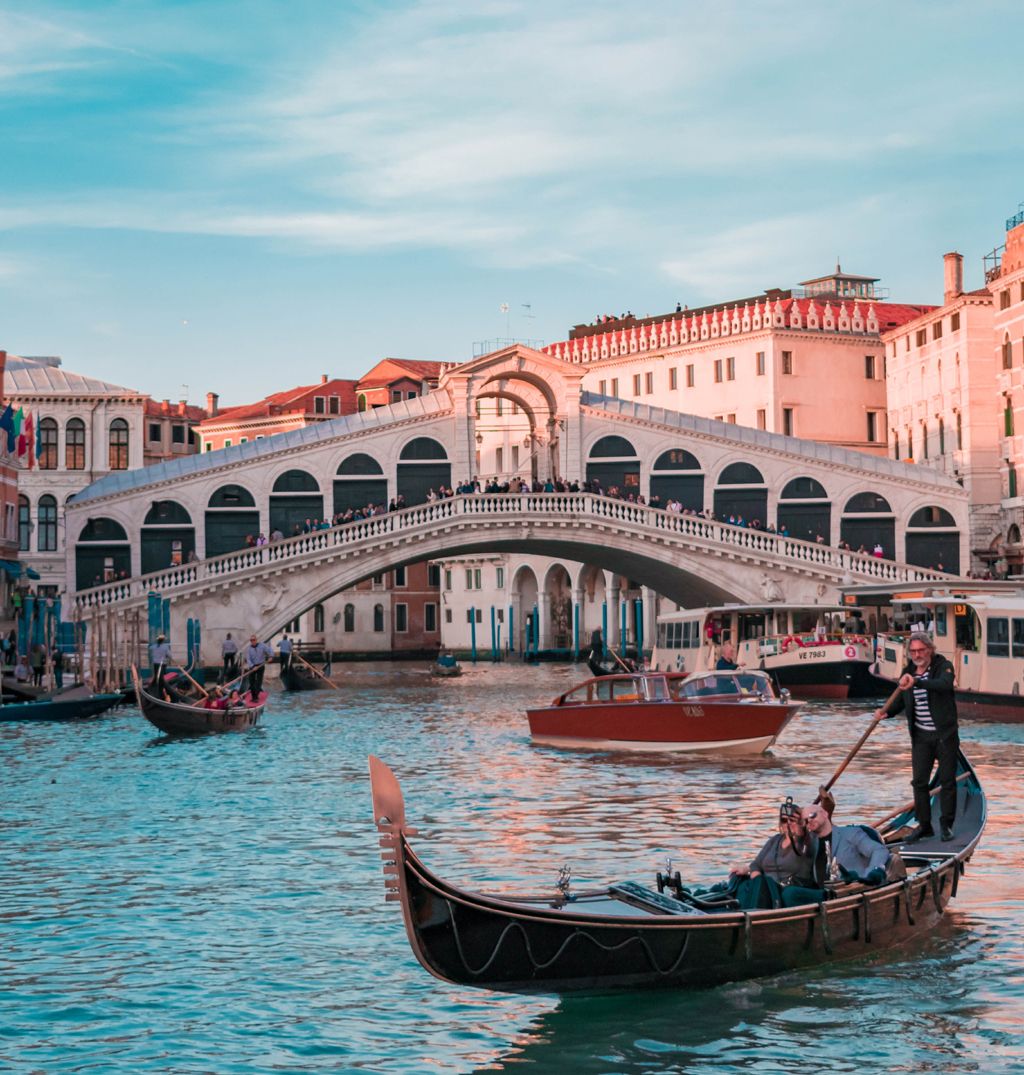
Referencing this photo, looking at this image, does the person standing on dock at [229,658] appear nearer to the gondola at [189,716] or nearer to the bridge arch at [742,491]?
the gondola at [189,716]

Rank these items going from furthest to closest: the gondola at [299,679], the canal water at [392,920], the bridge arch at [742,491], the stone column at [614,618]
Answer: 1. the stone column at [614,618]
2. the bridge arch at [742,491]
3. the gondola at [299,679]
4. the canal water at [392,920]

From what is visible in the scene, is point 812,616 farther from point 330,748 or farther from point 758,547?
point 330,748

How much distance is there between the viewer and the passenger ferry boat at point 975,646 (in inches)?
1066

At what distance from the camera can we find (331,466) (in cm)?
4528

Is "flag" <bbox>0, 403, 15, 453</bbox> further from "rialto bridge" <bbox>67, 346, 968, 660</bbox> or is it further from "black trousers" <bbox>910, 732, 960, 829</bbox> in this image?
"black trousers" <bbox>910, 732, 960, 829</bbox>

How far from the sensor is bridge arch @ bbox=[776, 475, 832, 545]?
46.8 m

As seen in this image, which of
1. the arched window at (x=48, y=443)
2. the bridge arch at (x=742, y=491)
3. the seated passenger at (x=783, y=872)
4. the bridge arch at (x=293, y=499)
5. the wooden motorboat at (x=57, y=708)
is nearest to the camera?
the seated passenger at (x=783, y=872)

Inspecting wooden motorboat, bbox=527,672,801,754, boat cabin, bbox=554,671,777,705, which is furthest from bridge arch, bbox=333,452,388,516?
boat cabin, bbox=554,671,777,705

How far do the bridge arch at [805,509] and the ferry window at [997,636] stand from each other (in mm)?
18774

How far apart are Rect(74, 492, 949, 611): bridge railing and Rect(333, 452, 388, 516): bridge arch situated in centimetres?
434

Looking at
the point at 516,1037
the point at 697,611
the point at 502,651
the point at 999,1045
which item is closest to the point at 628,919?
the point at 516,1037

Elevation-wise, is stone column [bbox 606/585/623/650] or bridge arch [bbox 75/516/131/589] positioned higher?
bridge arch [bbox 75/516/131/589]

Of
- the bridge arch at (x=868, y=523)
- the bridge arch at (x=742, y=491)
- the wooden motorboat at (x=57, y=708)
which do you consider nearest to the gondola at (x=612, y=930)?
the wooden motorboat at (x=57, y=708)

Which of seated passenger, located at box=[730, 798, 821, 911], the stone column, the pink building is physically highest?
the pink building
